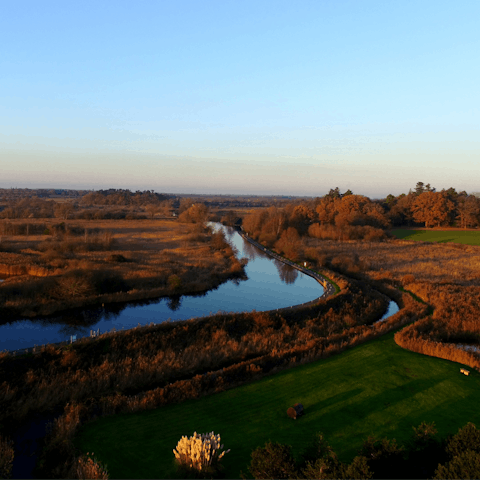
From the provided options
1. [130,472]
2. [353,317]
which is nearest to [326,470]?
[130,472]

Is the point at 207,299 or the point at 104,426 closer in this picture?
the point at 104,426

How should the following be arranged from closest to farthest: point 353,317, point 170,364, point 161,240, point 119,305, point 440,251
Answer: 1. point 170,364
2. point 353,317
3. point 119,305
4. point 440,251
5. point 161,240

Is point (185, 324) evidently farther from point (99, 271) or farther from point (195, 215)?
point (195, 215)

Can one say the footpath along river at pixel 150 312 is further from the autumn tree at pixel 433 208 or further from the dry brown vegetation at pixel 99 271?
the autumn tree at pixel 433 208

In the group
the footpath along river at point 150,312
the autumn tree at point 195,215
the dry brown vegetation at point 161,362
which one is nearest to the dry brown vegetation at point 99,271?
the footpath along river at point 150,312

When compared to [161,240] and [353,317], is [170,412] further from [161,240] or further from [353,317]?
[161,240]

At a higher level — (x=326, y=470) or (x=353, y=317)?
(x=326, y=470)

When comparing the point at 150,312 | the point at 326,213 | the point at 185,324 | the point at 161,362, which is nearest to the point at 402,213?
the point at 326,213
